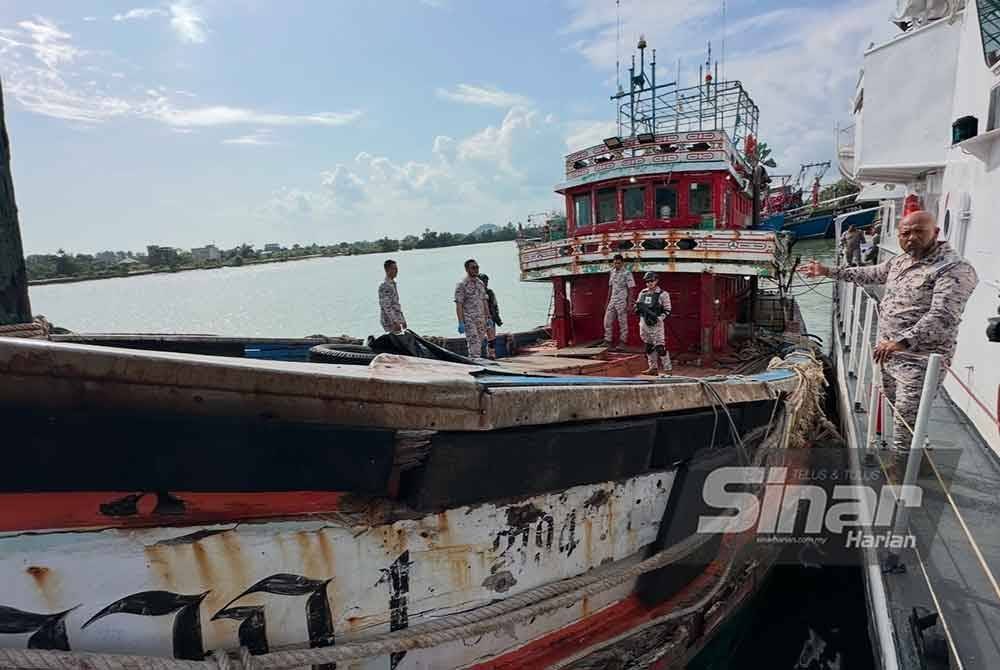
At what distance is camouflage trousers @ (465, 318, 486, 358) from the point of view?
758 centimetres

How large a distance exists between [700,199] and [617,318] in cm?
215

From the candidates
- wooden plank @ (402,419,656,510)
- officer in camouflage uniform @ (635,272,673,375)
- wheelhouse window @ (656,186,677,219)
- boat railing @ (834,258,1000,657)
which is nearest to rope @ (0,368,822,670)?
wooden plank @ (402,419,656,510)

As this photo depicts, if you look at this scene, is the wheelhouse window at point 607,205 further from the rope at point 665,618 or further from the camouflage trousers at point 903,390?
the rope at point 665,618

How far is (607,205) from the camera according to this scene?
8719mm

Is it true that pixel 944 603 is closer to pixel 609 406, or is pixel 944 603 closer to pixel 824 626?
pixel 609 406

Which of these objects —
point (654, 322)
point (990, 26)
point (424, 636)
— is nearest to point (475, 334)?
point (654, 322)

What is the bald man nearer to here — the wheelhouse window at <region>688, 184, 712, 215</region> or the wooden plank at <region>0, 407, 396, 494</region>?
the wooden plank at <region>0, 407, 396, 494</region>

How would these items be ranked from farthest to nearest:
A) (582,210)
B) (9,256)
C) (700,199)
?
(582,210) → (700,199) → (9,256)

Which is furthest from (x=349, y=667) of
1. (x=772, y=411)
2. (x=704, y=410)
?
(x=772, y=411)

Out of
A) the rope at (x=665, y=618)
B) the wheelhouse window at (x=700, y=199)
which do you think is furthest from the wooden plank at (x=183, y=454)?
the wheelhouse window at (x=700, y=199)

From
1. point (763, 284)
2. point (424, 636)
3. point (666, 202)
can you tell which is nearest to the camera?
point (424, 636)

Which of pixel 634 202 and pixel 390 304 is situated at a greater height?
pixel 634 202

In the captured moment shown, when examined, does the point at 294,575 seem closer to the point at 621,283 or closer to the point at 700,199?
the point at 621,283

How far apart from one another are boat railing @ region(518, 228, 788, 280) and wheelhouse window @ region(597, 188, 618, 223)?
1.62 ft
